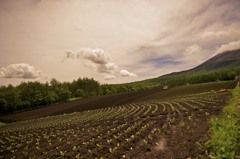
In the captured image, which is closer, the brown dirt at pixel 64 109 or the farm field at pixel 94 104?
the brown dirt at pixel 64 109

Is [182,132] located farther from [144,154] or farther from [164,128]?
[144,154]

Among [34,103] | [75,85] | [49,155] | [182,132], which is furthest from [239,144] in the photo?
[75,85]

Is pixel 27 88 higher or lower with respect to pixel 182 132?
higher

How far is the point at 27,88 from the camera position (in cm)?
9038

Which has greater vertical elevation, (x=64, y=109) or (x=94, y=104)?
(x=94, y=104)

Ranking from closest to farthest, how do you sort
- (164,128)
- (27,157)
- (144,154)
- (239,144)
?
(239,144) → (144,154) → (27,157) → (164,128)

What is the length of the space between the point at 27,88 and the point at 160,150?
9145cm

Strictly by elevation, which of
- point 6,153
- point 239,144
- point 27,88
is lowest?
point 6,153

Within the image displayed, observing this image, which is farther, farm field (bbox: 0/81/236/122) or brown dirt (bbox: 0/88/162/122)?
farm field (bbox: 0/81/236/122)

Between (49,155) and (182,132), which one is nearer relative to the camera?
(49,155)

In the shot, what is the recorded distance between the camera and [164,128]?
15922 millimetres

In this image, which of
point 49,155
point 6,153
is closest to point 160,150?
point 49,155

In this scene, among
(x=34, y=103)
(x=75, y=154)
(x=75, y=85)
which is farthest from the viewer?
(x=75, y=85)

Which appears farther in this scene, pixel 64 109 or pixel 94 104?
pixel 94 104
